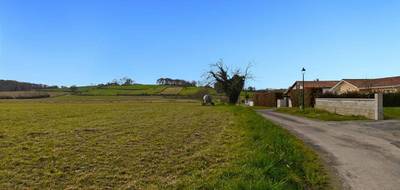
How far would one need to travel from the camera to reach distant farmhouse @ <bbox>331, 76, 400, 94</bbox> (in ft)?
201

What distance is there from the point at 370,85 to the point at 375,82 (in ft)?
8.35

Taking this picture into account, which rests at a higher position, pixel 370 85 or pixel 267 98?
pixel 370 85

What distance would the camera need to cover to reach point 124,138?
1605 centimetres

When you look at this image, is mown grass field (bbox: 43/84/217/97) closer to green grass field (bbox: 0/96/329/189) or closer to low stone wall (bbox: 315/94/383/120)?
low stone wall (bbox: 315/94/383/120)

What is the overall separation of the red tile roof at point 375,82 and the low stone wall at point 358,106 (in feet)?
88.8

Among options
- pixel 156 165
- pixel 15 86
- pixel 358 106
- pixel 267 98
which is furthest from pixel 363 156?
pixel 15 86

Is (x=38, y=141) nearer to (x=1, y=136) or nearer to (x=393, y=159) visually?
(x=1, y=136)

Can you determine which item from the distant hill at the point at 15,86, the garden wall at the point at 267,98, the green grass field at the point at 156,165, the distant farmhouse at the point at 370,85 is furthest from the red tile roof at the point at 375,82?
the distant hill at the point at 15,86

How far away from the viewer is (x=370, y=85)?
6756 cm

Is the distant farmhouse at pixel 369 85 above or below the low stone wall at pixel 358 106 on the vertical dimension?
above

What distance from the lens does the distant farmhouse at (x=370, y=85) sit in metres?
61.3

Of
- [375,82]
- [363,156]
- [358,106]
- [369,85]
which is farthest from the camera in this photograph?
[375,82]

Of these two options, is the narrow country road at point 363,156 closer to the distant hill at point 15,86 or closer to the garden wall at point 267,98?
the garden wall at point 267,98

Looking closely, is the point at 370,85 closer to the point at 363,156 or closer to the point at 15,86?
the point at 363,156
